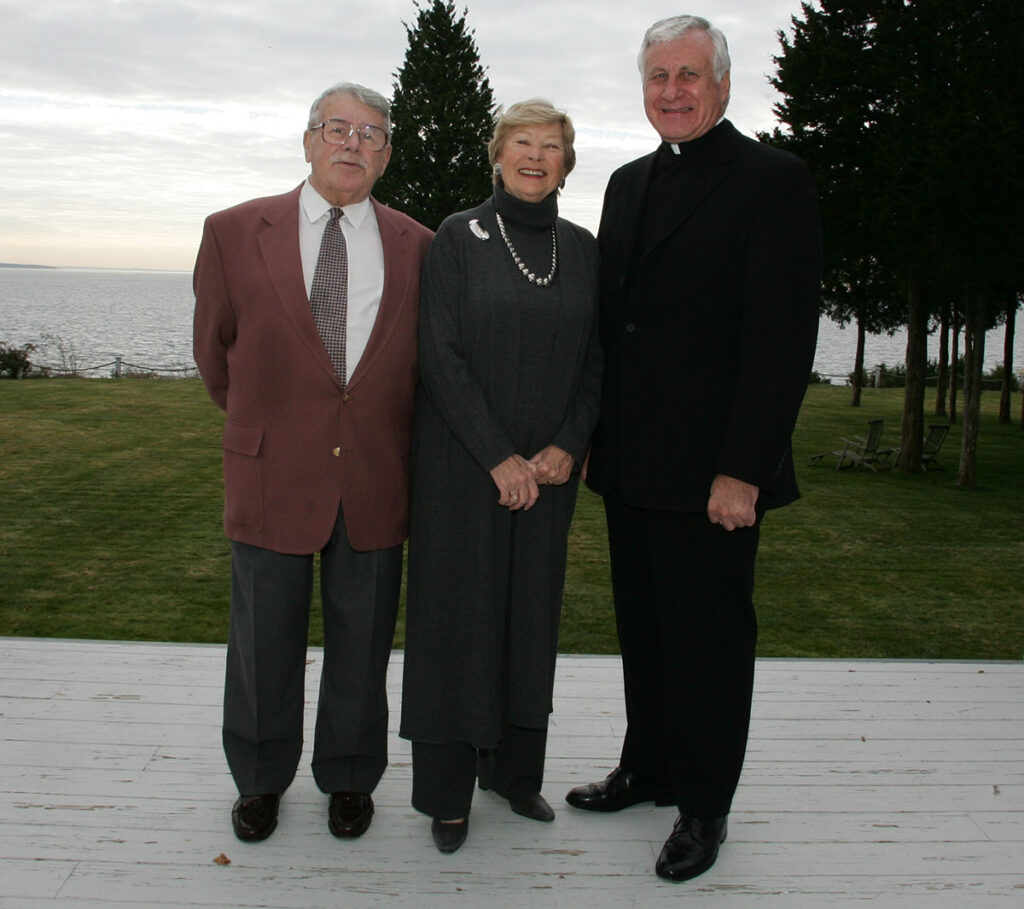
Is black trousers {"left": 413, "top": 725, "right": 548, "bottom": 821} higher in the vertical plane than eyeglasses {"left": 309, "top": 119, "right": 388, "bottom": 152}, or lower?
lower

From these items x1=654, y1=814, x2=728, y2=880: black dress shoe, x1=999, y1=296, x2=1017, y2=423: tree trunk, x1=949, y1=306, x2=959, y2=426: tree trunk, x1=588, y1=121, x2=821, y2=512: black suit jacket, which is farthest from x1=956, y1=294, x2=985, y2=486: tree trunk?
x1=654, y1=814, x2=728, y2=880: black dress shoe

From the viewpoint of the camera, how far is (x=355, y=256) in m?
2.62

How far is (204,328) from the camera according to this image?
103 inches

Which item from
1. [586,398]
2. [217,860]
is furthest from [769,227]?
[217,860]

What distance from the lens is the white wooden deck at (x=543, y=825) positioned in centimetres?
239

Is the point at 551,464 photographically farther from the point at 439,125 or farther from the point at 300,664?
the point at 439,125

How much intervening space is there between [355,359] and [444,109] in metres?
25.4

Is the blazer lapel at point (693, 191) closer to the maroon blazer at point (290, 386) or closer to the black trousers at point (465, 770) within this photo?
the maroon blazer at point (290, 386)

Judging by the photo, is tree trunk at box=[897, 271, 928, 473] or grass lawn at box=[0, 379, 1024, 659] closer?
grass lawn at box=[0, 379, 1024, 659]

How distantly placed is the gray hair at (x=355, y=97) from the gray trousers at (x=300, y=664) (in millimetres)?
1005

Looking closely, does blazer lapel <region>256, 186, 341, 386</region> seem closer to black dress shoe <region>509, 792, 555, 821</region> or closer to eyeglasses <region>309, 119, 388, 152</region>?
eyeglasses <region>309, 119, 388, 152</region>

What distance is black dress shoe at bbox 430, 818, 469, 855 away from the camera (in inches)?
101

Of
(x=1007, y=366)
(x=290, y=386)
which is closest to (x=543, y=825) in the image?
(x=290, y=386)

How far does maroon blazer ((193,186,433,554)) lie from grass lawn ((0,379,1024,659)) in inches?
134
